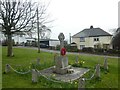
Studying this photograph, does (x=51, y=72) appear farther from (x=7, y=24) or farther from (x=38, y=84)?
(x=7, y=24)

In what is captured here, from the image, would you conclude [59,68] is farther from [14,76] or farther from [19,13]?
[19,13]

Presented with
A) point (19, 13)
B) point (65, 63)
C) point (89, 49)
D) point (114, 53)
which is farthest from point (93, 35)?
point (65, 63)

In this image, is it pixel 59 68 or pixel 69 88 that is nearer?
pixel 69 88

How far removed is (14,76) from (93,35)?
46955 millimetres

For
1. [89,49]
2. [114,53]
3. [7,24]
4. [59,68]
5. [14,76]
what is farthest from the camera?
[89,49]

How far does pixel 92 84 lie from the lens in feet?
38.5

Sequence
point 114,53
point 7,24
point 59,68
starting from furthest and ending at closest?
point 114,53, point 7,24, point 59,68

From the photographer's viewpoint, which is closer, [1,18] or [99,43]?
[1,18]

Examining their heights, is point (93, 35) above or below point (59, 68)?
above

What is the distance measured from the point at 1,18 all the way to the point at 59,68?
47.4ft

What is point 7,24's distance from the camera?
25.7 metres

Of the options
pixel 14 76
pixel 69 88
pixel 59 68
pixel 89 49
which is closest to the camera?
pixel 69 88

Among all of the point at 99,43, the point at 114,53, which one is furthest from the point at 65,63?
the point at 99,43

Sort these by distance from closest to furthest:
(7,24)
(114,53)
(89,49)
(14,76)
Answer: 1. (14,76)
2. (7,24)
3. (114,53)
4. (89,49)
